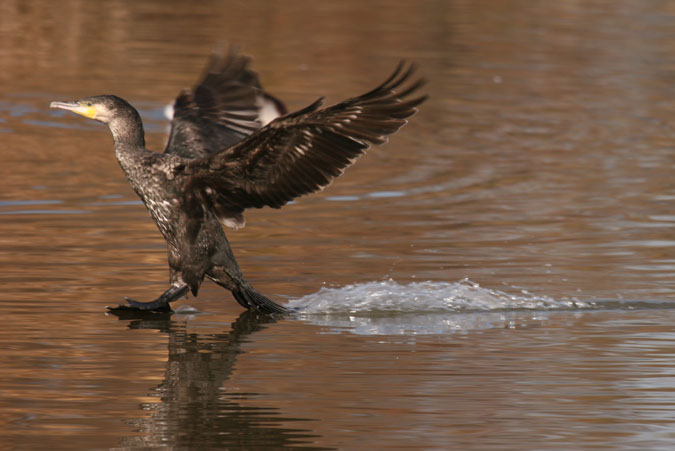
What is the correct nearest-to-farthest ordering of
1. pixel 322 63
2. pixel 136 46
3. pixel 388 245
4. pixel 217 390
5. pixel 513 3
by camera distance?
pixel 217 390 → pixel 388 245 → pixel 322 63 → pixel 136 46 → pixel 513 3

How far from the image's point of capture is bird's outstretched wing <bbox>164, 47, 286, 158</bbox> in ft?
31.9

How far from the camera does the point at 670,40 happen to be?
26109 millimetres

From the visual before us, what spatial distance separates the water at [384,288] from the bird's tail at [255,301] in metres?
0.08

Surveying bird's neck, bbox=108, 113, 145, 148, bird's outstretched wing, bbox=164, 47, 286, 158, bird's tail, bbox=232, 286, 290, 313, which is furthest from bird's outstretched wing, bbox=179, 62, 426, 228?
bird's outstretched wing, bbox=164, 47, 286, 158

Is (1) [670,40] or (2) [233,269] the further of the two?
(1) [670,40]

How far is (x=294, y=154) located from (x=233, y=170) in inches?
14.7

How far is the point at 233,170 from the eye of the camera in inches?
329

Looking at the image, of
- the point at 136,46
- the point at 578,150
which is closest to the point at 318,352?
the point at 578,150

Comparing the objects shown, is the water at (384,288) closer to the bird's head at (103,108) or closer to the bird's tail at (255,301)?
the bird's tail at (255,301)

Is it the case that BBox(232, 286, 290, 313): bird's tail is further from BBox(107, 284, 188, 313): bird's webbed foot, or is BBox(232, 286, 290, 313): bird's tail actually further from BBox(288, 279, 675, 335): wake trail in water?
BBox(107, 284, 188, 313): bird's webbed foot

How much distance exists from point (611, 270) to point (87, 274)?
3.40 meters

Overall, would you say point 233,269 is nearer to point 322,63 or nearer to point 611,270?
point 611,270

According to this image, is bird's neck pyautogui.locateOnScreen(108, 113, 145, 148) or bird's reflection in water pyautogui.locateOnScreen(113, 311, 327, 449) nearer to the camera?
bird's reflection in water pyautogui.locateOnScreen(113, 311, 327, 449)

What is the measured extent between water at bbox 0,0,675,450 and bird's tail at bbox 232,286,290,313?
8cm
